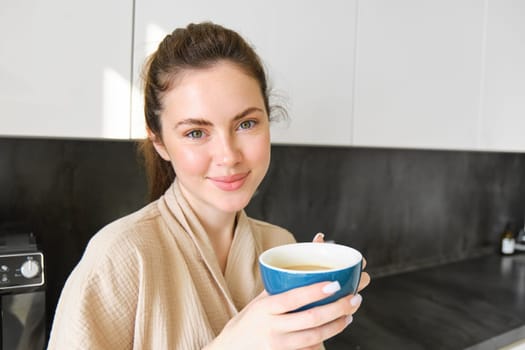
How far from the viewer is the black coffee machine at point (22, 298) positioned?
0.78 m

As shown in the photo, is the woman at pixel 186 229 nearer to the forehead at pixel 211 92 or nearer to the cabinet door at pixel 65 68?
the forehead at pixel 211 92

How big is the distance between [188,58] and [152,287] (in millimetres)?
400

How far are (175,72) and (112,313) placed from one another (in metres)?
0.42

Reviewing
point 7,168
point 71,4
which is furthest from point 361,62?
point 7,168

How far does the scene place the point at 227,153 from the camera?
675 millimetres

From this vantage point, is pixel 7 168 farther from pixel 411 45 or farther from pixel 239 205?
pixel 411 45

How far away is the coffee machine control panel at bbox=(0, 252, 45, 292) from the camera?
0.78 m

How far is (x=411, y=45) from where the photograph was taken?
4.23ft

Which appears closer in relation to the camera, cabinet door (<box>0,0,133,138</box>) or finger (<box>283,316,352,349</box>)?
finger (<box>283,316,352,349</box>)

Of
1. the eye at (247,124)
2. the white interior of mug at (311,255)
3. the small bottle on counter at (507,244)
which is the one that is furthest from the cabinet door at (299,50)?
the small bottle on counter at (507,244)

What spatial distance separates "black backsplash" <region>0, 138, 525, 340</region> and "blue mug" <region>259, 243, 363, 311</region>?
870 millimetres

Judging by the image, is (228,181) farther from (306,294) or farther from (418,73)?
(418,73)

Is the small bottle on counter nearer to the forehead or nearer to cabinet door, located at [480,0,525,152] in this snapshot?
cabinet door, located at [480,0,525,152]

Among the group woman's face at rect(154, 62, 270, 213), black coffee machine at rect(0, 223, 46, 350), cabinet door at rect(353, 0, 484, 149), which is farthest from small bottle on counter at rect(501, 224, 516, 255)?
black coffee machine at rect(0, 223, 46, 350)
